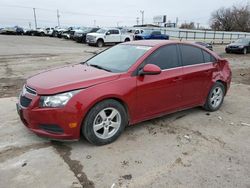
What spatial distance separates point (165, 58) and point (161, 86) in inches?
22.8

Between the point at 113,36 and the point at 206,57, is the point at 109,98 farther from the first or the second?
the point at 113,36

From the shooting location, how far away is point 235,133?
4.50 meters

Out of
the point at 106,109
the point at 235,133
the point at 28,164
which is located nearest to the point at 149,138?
the point at 106,109

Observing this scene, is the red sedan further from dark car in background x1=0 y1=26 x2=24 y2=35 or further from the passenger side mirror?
dark car in background x1=0 y1=26 x2=24 y2=35

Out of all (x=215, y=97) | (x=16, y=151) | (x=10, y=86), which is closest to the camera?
(x=16, y=151)

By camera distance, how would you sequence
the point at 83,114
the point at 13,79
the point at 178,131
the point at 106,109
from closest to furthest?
the point at 83,114 → the point at 106,109 → the point at 178,131 → the point at 13,79

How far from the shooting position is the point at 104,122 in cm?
387

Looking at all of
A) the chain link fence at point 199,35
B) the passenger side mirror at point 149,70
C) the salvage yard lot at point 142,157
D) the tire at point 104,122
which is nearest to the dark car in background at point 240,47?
the chain link fence at point 199,35

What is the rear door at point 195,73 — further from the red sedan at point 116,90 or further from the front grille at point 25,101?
the front grille at point 25,101

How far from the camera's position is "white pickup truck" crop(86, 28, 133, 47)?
82.9 ft

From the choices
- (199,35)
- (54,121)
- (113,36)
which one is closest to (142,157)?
(54,121)

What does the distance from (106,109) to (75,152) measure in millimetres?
761

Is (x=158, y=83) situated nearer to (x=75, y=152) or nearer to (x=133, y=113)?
(x=133, y=113)

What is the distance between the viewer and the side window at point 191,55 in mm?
4956
